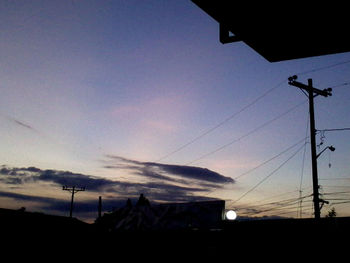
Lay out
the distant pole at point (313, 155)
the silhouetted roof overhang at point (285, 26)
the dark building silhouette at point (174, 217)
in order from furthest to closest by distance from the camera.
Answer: the dark building silhouette at point (174, 217) < the distant pole at point (313, 155) < the silhouetted roof overhang at point (285, 26)

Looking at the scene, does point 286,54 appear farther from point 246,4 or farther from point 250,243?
point 250,243

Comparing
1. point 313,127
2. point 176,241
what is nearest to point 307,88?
point 313,127

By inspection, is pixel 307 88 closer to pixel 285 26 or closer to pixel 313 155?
pixel 313 155

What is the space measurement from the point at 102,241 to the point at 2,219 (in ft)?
19.6

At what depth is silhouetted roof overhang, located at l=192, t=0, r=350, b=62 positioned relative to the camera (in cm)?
203

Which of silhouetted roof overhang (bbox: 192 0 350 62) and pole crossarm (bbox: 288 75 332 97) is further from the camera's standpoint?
pole crossarm (bbox: 288 75 332 97)

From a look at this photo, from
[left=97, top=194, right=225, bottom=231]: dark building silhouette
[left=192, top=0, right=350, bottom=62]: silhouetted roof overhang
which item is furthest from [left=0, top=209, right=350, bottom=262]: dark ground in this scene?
[left=97, top=194, right=225, bottom=231]: dark building silhouette

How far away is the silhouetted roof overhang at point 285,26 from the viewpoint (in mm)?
2033

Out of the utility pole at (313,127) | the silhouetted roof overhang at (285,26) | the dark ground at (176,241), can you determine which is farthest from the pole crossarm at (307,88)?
the silhouetted roof overhang at (285,26)

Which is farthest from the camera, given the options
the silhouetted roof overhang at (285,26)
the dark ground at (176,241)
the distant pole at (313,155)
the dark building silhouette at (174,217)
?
the dark building silhouette at (174,217)

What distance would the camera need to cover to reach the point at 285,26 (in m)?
2.22

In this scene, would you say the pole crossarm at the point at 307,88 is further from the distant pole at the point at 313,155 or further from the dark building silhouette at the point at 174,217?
the dark building silhouette at the point at 174,217

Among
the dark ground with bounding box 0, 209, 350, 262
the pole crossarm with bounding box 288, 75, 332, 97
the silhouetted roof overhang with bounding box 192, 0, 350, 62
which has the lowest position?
the dark ground with bounding box 0, 209, 350, 262

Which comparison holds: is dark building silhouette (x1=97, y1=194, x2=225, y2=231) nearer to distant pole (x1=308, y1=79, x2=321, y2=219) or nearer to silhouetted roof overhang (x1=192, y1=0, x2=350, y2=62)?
distant pole (x1=308, y1=79, x2=321, y2=219)
